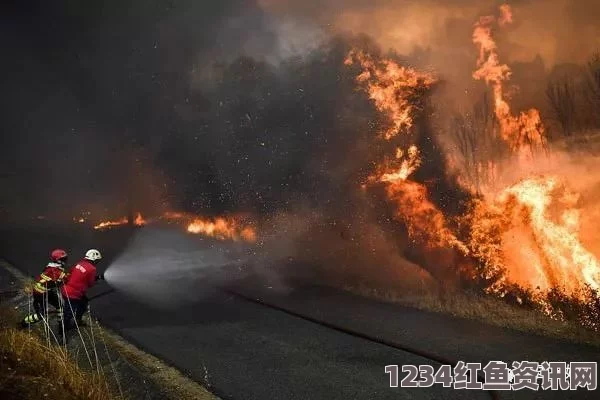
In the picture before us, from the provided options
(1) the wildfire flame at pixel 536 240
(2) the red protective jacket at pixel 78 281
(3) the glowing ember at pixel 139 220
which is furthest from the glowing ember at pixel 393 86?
(3) the glowing ember at pixel 139 220

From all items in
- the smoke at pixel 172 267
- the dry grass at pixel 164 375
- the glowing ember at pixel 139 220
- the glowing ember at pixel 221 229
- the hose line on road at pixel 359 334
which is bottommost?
the dry grass at pixel 164 375

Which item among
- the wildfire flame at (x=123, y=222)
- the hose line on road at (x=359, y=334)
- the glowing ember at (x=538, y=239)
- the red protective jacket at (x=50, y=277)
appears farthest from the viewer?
the wildfire flame at (x=123, y=222)

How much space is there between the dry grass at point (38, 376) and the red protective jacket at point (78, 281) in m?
1.54

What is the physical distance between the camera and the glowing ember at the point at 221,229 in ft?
66.1

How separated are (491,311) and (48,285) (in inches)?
345

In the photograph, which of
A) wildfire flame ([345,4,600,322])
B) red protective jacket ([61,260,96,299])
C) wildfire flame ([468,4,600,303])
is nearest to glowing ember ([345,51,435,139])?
wildfire flame ([345,4,600,322])

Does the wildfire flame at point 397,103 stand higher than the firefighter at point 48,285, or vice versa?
the wildfire flame at point 397,103

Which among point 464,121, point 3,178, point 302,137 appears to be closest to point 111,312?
point 302,137

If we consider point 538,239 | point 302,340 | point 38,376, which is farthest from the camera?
point 538,239

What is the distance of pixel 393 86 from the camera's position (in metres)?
18.5

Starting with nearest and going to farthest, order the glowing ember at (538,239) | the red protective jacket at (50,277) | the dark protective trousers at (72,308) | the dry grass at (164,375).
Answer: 1. the dry grass at (164,375)
2. the dark protective trousers at (72,308)
3. the red protective jacket at (50,277)
4. the glowing ember at (538,239)

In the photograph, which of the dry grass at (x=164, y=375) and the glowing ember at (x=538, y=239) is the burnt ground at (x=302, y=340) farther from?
the glowing ember at (x=538, y=239)

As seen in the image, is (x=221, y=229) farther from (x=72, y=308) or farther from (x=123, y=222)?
(x=123, y=222)

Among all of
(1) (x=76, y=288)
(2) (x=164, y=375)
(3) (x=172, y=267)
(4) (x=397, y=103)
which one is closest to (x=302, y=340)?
(2) (x=164, y=375)
